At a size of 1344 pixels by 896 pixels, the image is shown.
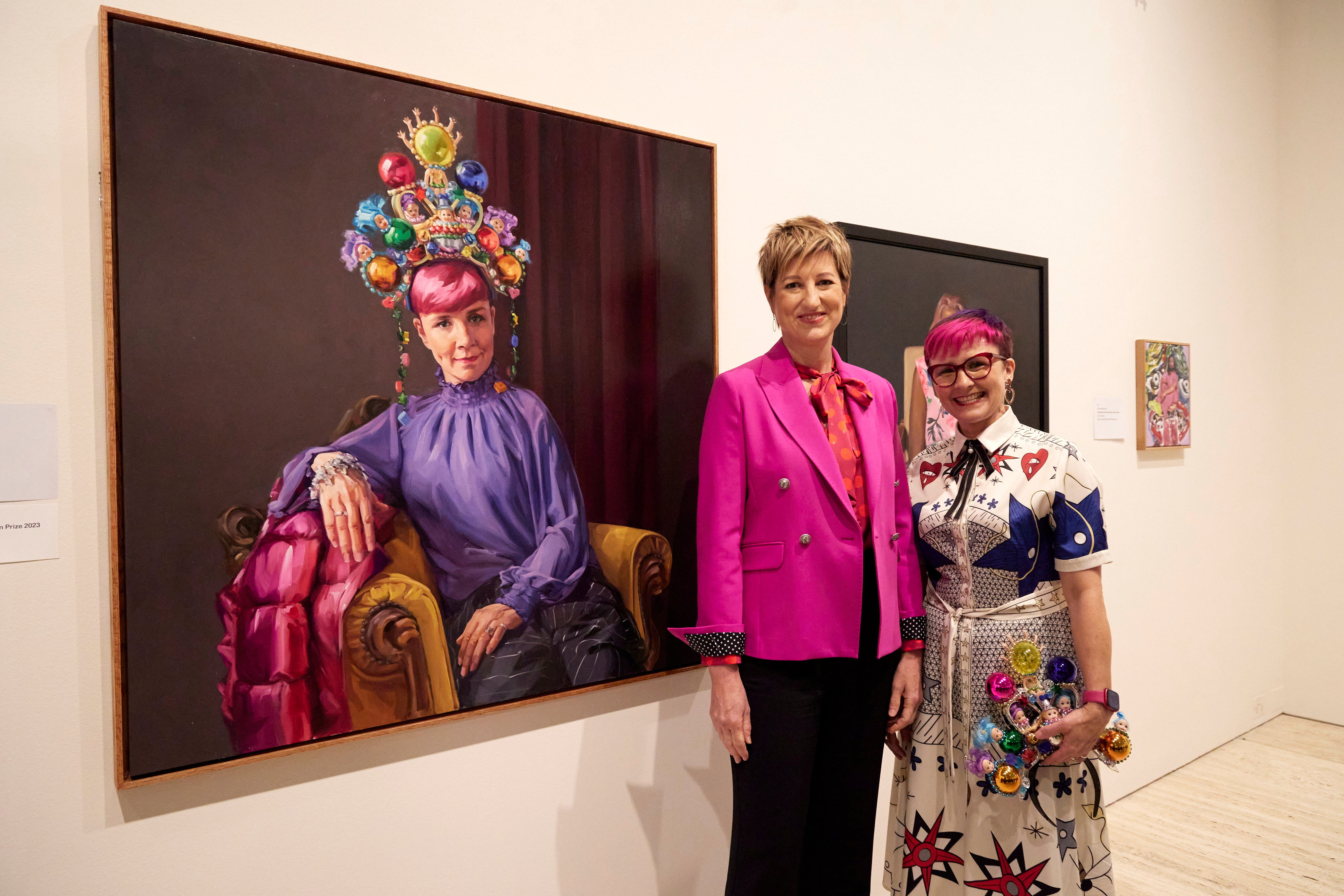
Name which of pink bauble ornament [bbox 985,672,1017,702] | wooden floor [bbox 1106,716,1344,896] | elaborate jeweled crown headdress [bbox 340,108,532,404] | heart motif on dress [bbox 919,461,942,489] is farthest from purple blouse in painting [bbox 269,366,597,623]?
wooden floor [bbox 1106,716,1344,896]

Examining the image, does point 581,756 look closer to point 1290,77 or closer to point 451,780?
point 451,780

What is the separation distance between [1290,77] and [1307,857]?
3.59m

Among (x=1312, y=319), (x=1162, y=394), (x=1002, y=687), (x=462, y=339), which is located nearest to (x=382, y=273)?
(x=462, y=339)

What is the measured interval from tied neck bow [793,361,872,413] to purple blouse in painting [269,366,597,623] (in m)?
0.54

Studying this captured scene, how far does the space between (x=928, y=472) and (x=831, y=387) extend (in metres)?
0.31

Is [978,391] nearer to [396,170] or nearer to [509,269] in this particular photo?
[509,269]

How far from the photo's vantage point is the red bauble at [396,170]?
4.75ft

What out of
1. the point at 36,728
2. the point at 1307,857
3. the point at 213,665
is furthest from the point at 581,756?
the point at 1307,857

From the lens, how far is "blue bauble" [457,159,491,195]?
152 cm

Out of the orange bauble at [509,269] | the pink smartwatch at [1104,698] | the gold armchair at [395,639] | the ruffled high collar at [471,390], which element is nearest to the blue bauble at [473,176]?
the orange bauble at [509,269]

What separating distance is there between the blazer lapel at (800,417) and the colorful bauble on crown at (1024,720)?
44 centimetres

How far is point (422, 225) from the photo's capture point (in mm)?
1483

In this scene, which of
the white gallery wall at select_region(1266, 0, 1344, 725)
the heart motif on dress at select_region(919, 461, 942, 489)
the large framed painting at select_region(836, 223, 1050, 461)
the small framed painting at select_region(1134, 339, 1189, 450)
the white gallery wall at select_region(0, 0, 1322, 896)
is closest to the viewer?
the white gallery wall at select_region(0, 0, 1322, 896)

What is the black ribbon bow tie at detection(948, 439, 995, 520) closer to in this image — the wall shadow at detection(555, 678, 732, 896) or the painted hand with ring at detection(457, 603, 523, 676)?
the wall shadow at detection(555, 678, 732, 896)
